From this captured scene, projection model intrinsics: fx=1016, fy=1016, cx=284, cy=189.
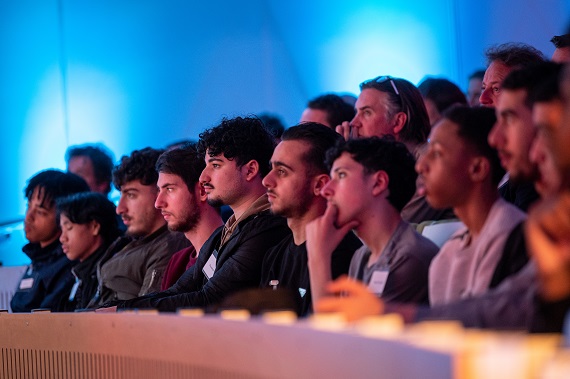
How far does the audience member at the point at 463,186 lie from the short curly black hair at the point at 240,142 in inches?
73.6

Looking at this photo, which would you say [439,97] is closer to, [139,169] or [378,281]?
[139,169]

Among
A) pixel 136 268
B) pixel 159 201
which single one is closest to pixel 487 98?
pixel 159 201

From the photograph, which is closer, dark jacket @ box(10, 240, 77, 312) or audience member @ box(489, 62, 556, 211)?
audience member @ box(489, 62, 556, 211)

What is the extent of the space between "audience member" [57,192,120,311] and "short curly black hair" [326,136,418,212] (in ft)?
9.07

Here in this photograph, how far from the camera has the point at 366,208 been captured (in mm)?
3748

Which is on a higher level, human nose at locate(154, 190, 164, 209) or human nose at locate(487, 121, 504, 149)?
human nose at locate(487, 121, 504, 149)

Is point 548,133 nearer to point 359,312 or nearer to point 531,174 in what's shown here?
point 531,174

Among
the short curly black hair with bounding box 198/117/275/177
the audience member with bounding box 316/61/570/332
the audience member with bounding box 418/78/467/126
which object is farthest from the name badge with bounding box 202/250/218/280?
the audience member with bounding box 316/61/570/332

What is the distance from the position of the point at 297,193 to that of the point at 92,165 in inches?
150

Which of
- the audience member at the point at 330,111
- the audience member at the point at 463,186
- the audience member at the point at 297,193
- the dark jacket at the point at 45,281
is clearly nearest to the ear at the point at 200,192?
the audience member at the point at 330,111

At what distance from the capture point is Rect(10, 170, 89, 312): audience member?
6578mm

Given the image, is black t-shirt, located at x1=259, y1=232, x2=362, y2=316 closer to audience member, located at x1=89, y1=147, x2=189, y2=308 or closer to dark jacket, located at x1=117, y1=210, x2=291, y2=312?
dark jacket, located at x1=117, y1=210, x2=291, y2=312

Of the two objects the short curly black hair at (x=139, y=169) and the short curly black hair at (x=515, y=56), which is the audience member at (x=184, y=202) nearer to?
the short curly black hair at (x=139, y=169)

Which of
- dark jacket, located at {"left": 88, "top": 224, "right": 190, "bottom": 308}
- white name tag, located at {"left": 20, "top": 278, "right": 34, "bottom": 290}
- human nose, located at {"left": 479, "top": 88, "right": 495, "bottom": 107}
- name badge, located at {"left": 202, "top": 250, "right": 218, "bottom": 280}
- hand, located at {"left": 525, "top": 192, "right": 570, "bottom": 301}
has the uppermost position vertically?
hand, located at {"left": 525, "top": 192, "right": 570, "bottom": 301}
